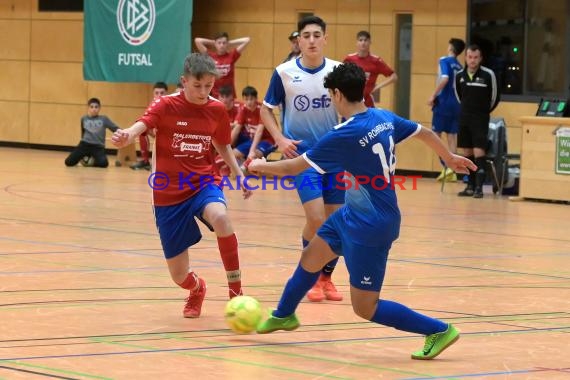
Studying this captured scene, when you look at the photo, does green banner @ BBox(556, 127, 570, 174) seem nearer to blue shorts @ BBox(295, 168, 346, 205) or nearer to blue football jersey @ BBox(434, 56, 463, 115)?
blue football jersey @ BBox(434, 56, 463, 115)

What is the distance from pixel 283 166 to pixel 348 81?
1.99 feet

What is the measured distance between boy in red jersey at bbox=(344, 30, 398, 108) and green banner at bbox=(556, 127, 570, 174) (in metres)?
3.59

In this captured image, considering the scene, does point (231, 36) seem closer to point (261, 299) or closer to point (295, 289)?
point (261, 299)

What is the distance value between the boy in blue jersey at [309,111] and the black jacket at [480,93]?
8.91m

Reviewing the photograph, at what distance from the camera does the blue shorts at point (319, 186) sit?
8.31 meters

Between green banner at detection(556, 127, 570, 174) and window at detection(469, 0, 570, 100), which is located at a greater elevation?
window at detection(469, 0, 570, 100)

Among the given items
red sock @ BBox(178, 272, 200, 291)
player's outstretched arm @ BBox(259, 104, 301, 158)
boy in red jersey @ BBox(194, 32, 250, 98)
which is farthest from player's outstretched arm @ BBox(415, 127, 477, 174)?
boy in red jersey @ BBox(194, 32, 250, 98)

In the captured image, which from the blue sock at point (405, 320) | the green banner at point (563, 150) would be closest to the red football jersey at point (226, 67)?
the green banner at point (563, 150)

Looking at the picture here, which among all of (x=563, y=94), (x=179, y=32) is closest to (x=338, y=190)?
(x=563, y=94)

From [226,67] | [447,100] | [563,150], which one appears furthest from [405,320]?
[226,67]

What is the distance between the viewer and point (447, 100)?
1923 centimetres

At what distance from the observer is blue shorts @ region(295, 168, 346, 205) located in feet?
27.3

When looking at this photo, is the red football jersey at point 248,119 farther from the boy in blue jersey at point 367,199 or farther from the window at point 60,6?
the boy in blue jersey at point 367,199

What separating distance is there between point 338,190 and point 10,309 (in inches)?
96.6
